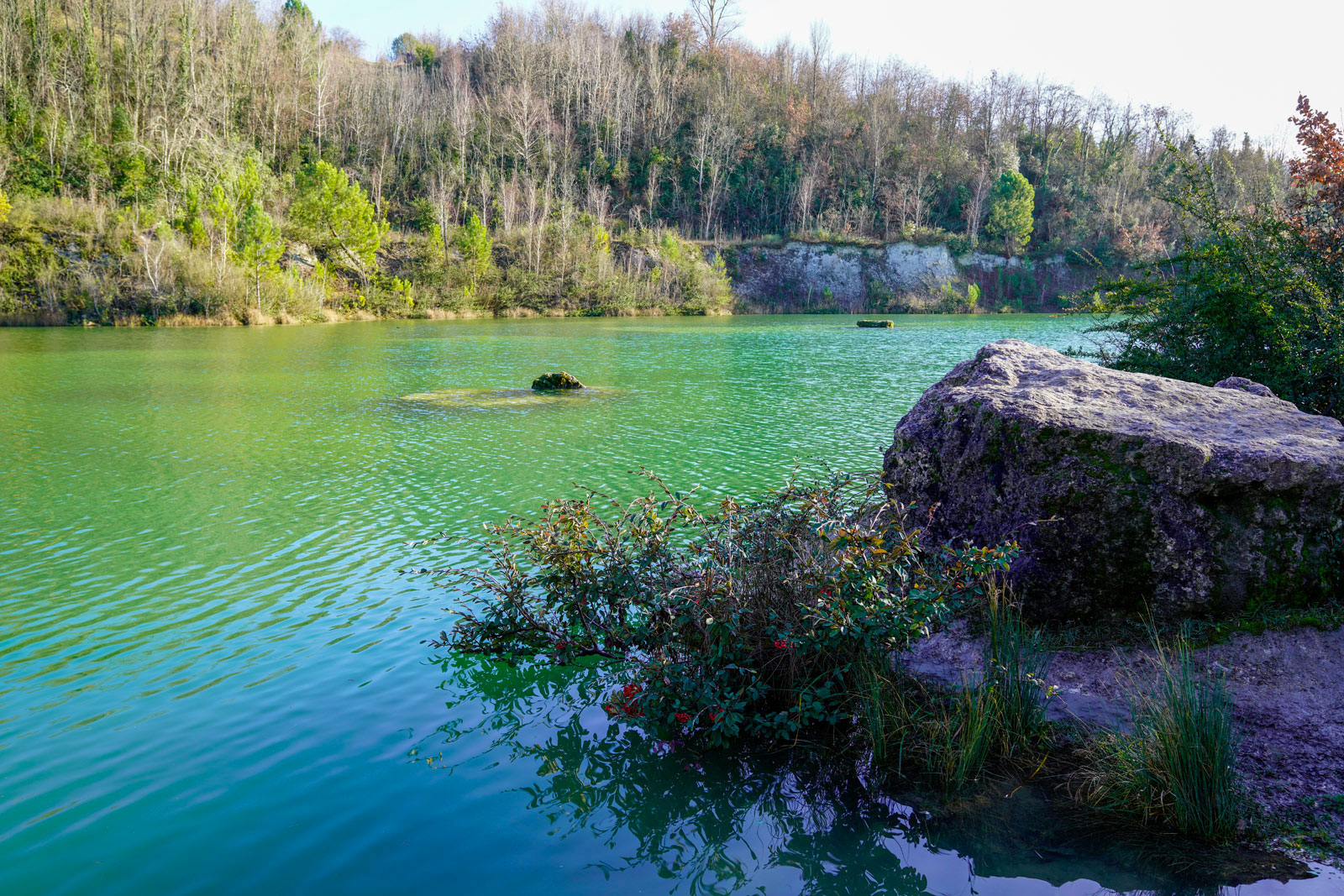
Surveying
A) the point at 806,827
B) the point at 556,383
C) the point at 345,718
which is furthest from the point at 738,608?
the point at 556,383

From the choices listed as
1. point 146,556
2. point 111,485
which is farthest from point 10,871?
point 111,485

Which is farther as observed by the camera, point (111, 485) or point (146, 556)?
point (111, 485)

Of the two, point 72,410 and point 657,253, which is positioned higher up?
point 657,253

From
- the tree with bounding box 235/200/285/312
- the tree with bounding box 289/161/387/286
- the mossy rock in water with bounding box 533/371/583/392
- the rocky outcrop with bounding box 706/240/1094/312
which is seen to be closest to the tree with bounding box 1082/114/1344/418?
the mossy rock in water with bounding box 533/371/583/392

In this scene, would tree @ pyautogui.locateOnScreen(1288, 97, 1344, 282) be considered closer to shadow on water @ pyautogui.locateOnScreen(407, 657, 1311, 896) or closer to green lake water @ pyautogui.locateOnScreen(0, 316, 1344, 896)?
green lake water @ pyautogui.locateOnScreen(0, 316, 1344, 896)

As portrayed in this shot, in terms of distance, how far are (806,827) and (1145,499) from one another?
3.06 meters

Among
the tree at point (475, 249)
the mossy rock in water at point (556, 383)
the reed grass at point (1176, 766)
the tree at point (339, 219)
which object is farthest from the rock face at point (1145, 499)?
the tree at point (475, 249)

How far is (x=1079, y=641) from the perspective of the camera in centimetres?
536

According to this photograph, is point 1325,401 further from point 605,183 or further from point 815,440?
point 605,183

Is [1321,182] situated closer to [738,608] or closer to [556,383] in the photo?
[738,608]

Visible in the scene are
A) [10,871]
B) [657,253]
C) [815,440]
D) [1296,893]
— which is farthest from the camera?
[657,253]

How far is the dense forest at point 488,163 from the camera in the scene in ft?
149

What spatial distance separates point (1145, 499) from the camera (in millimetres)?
5254

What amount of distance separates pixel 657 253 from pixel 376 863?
6654cm
